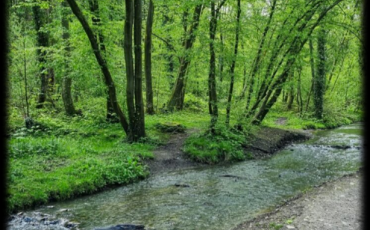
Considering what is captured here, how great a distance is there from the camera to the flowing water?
6.98 metres

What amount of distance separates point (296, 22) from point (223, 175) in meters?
9.00

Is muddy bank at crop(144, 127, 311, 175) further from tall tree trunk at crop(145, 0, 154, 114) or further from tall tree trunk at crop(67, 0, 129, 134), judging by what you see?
tall tree trunk at crop(145, 0, 154, 114)

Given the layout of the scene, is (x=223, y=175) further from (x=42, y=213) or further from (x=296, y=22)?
(x=296, y=22)

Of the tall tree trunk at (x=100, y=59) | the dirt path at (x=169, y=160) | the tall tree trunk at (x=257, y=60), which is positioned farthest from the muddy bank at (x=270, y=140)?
the tall tree trunk at (x=100, y=59)

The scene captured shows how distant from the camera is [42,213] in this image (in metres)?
7.23

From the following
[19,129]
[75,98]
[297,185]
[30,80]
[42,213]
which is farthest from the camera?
[75,98]

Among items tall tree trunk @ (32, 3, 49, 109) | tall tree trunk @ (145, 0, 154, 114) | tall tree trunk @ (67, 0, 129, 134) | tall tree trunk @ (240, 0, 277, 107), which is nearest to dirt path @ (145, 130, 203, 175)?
tall tree trunk @ (67, 0, 129, 134)

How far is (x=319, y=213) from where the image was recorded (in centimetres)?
645

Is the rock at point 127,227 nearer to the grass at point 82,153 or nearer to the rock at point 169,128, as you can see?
the grass at point 82,153

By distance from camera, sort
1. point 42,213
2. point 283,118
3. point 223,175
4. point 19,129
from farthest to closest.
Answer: point 283,118, point 19,129, point 223,175, point 42,213

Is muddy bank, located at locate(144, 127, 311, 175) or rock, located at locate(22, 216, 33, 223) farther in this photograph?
muddy bank, located at locate(144, 127, 311, 175)

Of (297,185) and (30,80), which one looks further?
(30,80)

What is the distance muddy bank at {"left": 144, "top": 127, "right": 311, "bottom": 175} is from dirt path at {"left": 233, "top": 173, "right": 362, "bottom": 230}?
533 cm

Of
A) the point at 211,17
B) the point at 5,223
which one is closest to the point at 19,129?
the point at 5,223
